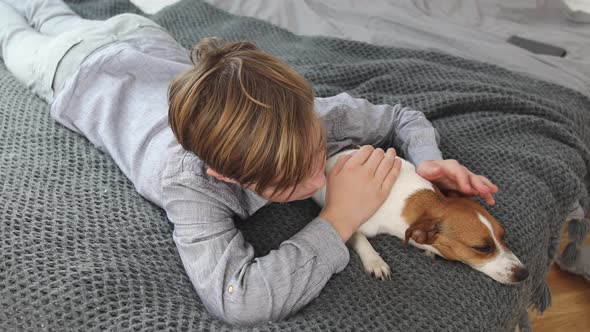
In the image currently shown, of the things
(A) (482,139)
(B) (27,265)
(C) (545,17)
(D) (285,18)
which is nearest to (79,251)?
(B) (27,265)

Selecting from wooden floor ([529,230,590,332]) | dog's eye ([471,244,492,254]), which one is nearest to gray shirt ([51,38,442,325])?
dog's eye ([471,244,492,254])

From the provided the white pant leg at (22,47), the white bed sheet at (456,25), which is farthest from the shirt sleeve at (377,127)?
the white pant leg at (22,47)

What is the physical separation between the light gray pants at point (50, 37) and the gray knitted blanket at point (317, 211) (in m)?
0.07

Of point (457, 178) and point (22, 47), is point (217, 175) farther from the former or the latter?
point (22, 47)

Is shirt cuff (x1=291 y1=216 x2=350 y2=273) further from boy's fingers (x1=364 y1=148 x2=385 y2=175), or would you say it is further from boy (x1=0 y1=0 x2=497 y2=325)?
boy's fingers (x1=364 y1=148 x2=385 y2=175)

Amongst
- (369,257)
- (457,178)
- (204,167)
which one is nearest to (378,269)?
(369,257)

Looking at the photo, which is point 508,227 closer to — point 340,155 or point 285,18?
point 340,155

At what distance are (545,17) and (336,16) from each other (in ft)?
2.46

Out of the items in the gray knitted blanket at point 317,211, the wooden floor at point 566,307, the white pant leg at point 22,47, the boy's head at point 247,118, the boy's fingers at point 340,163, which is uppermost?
the boy's head at point 247,118

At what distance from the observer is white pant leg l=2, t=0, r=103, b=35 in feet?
5.18

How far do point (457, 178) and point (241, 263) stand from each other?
45cm

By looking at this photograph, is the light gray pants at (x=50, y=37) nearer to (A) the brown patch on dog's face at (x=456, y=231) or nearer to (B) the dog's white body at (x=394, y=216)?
(B) the dog's white body at (x=394, y=216)

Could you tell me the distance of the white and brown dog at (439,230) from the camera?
94 cm

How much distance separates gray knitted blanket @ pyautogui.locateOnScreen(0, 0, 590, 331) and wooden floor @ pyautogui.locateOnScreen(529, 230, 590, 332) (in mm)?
378
